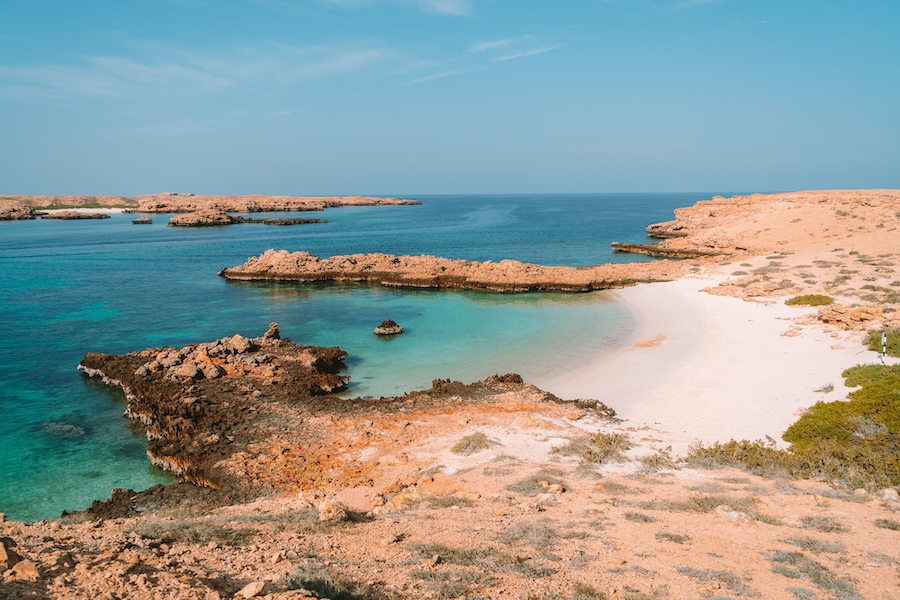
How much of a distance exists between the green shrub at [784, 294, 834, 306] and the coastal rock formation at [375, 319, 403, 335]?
20873mm

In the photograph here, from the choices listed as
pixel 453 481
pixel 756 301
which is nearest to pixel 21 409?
pixel 453 481

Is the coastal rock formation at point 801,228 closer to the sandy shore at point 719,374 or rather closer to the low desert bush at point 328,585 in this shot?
the sandy shore at point 719,374

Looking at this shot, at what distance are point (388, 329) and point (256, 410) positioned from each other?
11297 mm

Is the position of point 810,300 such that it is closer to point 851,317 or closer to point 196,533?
point 851,317

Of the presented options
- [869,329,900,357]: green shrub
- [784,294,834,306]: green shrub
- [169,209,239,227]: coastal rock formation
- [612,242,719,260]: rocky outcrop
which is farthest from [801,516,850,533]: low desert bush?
[169,209,239,227]: coastal rock formation

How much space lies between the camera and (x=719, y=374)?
18.8 metres

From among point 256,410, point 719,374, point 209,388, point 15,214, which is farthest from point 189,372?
point 15,214

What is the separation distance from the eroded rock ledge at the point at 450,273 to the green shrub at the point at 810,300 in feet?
38.0

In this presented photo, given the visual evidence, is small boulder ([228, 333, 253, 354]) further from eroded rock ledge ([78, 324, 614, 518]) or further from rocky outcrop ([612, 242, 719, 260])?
rocky outcrop ([612, 242, 719, 260])

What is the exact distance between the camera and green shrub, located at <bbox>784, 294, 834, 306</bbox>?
26734 millimetres

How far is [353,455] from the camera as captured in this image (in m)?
13.3

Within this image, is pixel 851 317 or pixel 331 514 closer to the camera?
pixel 331 514

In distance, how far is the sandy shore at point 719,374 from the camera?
48.8 feet

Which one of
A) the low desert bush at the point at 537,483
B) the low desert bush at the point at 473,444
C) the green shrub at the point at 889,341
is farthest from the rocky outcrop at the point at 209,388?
the green shrub at the point at 889,341
